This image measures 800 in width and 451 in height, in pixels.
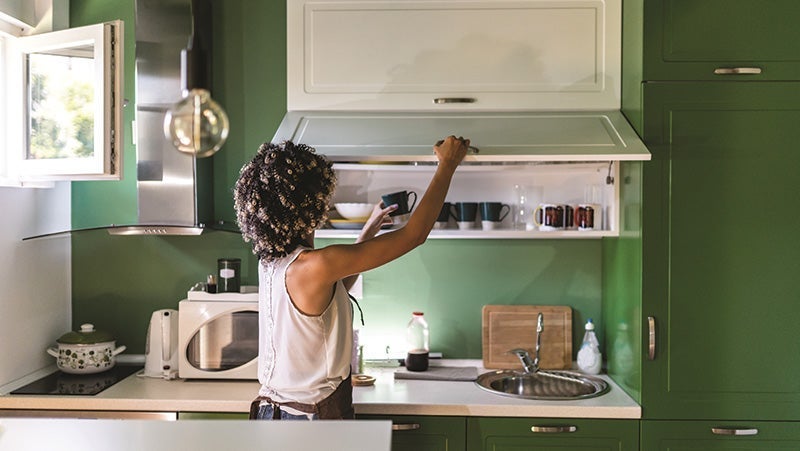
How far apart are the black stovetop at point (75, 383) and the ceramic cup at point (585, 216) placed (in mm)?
1835

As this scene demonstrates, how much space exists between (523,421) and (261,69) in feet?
5.69

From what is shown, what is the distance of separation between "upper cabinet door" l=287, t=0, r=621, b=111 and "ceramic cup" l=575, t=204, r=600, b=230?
384mm

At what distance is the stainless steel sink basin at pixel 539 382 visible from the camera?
2.84 m

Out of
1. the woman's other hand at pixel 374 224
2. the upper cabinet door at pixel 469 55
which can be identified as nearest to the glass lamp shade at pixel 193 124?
the woman's other hand at pixel 374 224

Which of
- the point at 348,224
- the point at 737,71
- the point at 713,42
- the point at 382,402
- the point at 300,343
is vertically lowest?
the point at 382,402

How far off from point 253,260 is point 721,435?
1.88m

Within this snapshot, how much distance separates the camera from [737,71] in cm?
251

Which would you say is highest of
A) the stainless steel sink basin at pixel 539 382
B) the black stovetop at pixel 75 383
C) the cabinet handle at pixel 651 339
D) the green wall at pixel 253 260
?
the green wall at pixel 253 260

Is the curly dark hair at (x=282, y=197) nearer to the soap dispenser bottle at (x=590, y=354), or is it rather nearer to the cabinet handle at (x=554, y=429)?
the cabinet handle at (x=554, y=429)

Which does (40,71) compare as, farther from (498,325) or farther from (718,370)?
(718,370)

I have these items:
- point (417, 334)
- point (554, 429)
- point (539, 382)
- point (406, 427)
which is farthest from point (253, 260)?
point (554, 429)

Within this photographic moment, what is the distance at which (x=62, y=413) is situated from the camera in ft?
8.39

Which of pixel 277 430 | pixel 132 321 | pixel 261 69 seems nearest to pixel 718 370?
pixel 277 430

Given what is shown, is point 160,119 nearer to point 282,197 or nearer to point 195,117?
point 282,197
